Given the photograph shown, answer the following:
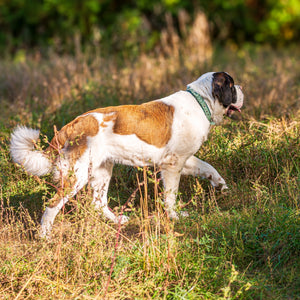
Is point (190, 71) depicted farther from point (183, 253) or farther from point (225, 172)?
point (183, 253)

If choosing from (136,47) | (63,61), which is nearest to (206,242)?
(63,61)

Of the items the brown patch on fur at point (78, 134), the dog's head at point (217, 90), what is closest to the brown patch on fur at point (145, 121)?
the brown patch on fur at point (78, 134)

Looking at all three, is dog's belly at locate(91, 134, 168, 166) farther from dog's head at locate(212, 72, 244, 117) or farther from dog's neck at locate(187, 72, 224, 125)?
dog's head at locate(212, 72, 244, 117)

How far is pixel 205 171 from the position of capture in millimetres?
4391

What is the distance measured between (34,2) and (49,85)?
30.7 ft

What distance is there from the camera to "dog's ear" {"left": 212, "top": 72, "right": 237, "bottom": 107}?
4148 millimetres

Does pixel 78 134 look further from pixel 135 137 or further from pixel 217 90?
pixel 217 90

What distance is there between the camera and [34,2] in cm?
1540

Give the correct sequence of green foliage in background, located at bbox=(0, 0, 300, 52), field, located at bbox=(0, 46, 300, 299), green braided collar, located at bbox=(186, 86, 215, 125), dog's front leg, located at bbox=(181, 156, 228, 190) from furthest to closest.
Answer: green foliage in background, located at bbox=(0, 0, 300, 52) < dog's front leg, located at bbox=(181, 156, 228, 190) < green braided collar, located at bbox=(186, 86, 215, 125) < field, located at bbox=(0, 46, 300, 299)

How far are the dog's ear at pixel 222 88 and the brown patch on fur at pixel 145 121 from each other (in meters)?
0.47

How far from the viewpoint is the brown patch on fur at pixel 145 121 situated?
12.9 ft

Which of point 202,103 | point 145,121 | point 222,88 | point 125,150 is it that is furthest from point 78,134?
point 222,88

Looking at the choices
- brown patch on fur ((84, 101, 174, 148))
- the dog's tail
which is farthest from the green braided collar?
the dog's tail

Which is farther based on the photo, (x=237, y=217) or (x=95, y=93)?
(x=95, y=93)
